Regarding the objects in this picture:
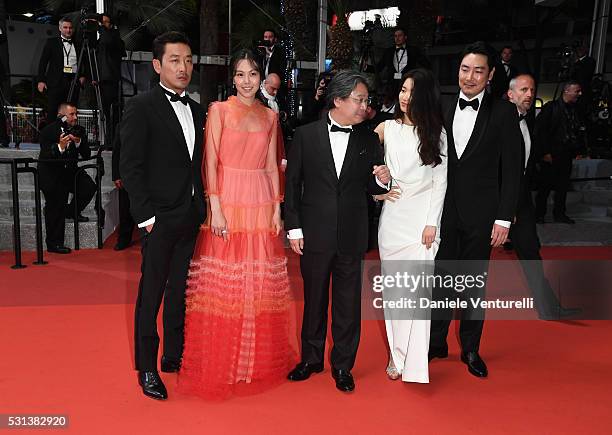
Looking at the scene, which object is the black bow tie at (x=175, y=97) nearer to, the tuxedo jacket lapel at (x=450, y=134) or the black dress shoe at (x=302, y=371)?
the tuxedo jacket lapel at (x=450, y=134)

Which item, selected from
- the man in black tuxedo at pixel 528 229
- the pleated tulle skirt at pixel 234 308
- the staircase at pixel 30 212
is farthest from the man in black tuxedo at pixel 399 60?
the pleated tulle skirt at pixel 234 308

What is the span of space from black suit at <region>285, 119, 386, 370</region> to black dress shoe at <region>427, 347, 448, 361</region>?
0.65 meters

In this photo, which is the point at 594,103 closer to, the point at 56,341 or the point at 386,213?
the point at 386,213

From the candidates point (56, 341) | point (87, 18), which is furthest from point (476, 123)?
point (87, 18)

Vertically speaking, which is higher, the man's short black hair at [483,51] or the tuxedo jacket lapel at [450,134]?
the man's short black hair at [483,51]

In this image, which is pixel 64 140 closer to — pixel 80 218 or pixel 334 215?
pixel 80 218

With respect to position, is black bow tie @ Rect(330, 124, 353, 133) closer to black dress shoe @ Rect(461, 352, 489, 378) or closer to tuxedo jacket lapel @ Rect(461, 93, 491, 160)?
tuxedo jacket lapel @ Rect(461, 93, 491, 160)

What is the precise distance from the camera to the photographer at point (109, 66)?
27.2ft

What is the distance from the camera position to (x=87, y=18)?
8.09 m

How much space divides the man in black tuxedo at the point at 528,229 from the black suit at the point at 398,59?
5348 mm

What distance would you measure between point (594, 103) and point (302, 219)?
26.5 feet

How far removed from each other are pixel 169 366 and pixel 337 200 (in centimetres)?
135

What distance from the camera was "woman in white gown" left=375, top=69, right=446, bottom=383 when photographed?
3.23 m

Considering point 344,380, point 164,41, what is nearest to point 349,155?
point 164,41
